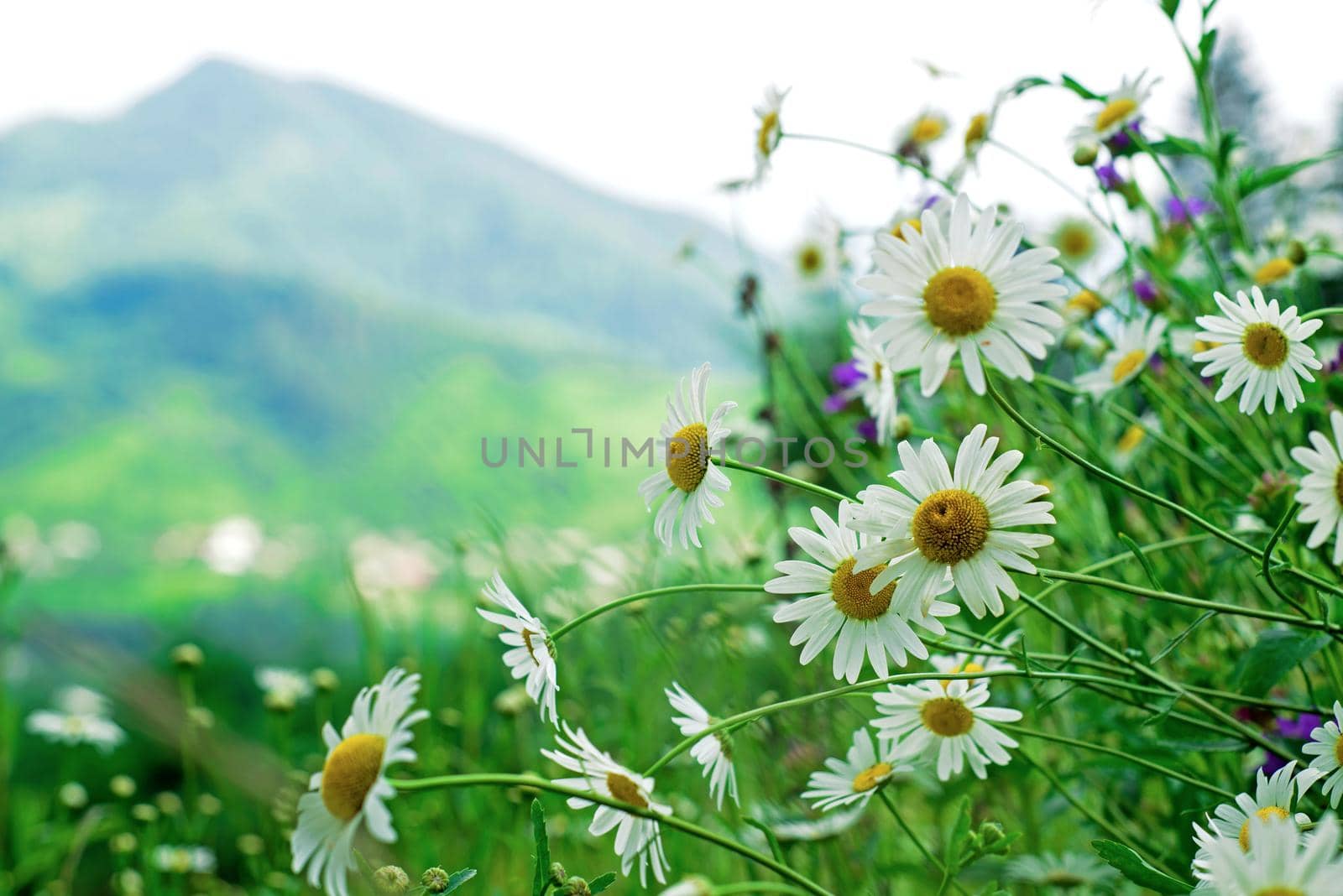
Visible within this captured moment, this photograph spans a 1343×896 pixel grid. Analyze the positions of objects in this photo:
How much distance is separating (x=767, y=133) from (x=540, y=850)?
71 centimetres

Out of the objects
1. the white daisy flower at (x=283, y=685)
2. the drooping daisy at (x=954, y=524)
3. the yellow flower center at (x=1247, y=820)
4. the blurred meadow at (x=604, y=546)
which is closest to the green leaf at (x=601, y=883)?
the blurred meadow at (x=604, y=546)

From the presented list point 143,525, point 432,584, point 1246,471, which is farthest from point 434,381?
point 1246,471

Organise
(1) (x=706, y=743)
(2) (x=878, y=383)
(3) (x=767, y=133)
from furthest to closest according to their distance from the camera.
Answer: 1. (3) (x=767, y=133)
2. (2) (x=878, y=383)
3. (1) (x=706, y=743)

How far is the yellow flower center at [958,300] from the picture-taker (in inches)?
17.6

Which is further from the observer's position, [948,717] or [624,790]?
[948,717]

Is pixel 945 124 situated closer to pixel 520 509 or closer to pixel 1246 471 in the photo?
pixel 1246 471

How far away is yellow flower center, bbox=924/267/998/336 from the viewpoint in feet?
1.47

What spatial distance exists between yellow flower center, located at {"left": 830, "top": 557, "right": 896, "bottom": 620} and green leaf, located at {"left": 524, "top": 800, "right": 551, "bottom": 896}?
0.17m

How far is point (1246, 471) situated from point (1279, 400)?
0.06 meters

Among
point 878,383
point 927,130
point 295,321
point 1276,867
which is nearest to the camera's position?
point 1276,867

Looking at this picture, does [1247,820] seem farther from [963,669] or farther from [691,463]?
[691,463]

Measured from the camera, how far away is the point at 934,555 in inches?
16.3

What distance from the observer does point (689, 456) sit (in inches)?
18.8

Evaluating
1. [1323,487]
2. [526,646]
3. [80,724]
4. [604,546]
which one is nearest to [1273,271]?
[1323,487]
